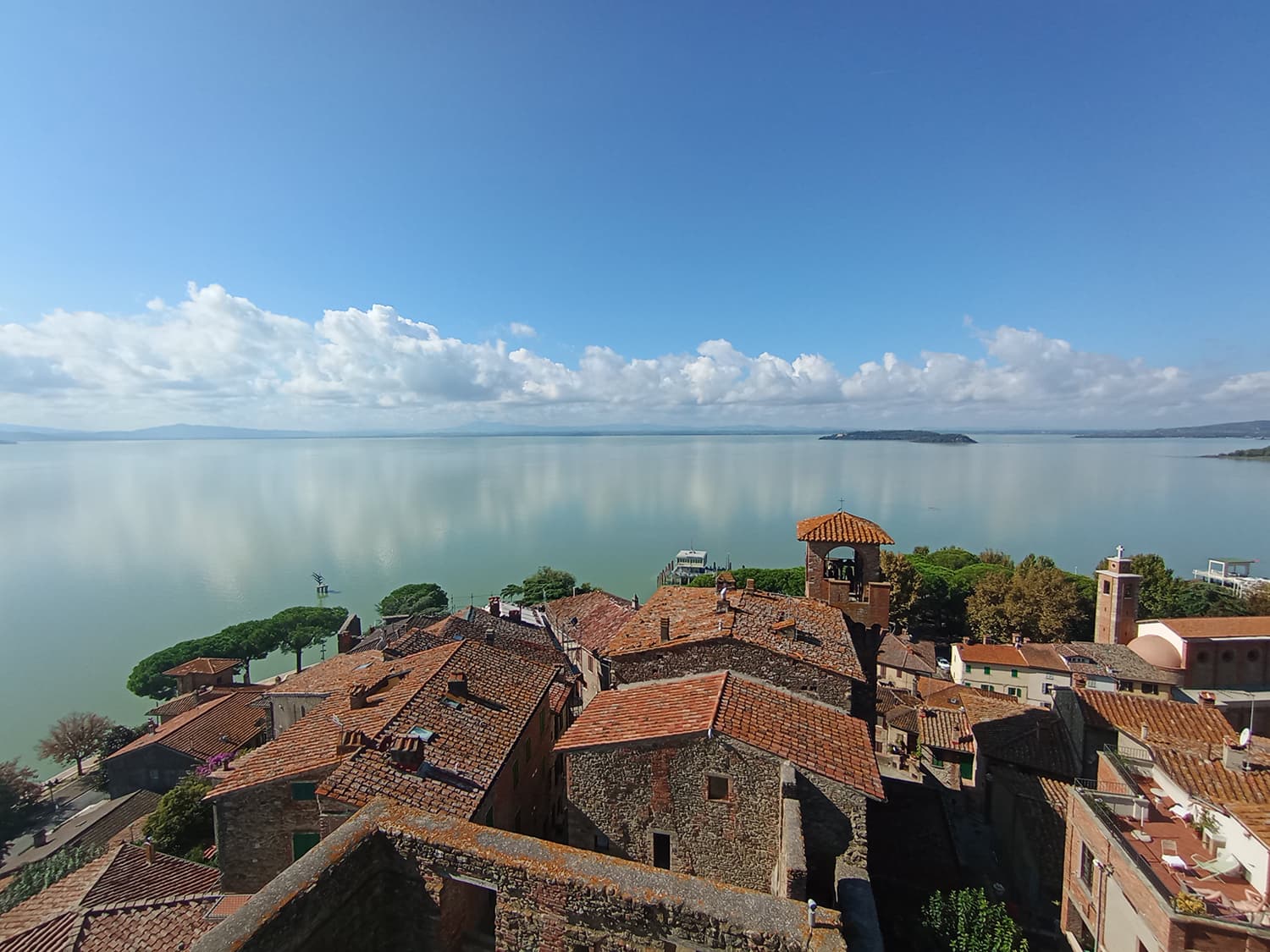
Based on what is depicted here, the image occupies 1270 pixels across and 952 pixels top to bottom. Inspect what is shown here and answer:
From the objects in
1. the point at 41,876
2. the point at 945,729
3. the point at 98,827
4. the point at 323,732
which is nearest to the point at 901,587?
the point at 945,729

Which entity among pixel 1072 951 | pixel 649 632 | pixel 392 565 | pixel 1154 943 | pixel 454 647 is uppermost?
pixel 649 632

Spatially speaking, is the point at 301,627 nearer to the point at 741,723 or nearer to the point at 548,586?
the point at 548,586

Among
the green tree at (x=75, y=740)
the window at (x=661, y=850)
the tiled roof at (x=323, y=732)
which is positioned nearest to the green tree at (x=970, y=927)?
the window at (x=661, y=850)

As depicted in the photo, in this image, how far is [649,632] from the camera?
14070 mm

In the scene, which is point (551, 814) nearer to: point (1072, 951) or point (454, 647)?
point (454, 647)

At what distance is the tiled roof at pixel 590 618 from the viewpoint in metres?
28.7

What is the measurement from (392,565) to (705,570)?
4387cm

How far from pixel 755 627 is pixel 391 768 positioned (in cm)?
799

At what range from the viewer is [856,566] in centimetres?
1845

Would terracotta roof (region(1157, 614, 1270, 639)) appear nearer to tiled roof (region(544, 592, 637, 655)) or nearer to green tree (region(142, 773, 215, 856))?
tiled roof (region(544, 592, 637, 655))

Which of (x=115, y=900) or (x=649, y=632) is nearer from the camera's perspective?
(x=115, y=900)

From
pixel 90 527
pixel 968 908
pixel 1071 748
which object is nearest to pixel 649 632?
pixel 968 908

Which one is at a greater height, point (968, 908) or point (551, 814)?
point (968, 908)

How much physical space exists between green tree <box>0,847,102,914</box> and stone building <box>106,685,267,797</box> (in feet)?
20.5
